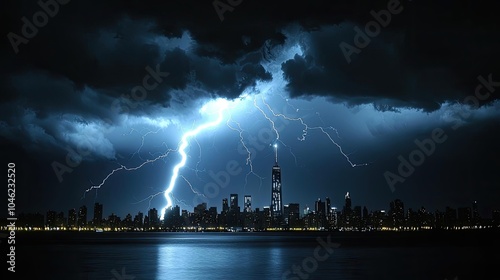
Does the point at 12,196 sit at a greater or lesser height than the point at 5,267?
greater

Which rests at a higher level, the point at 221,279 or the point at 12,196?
the point at 12,196

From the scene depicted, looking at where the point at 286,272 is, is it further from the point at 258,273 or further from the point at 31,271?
the point at 31,271

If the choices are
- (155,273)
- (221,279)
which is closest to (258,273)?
(221,279)

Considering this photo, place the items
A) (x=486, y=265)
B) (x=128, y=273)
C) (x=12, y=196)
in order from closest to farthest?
(x=12, y=196) < (x=128, y=273) < (x=486, y=265)

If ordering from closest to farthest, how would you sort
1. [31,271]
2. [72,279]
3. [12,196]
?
[12,196] → [72,279] → [31,271]

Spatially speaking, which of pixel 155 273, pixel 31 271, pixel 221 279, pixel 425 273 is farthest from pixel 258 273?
pixel 31 271

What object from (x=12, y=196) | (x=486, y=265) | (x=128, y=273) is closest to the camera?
(x=12, y=196)

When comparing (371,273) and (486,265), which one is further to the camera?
(486,265)

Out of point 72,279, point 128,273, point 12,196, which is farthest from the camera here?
point 128,273

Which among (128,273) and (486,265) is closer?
(128,273)

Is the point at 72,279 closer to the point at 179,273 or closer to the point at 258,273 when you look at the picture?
the point at 179,273
